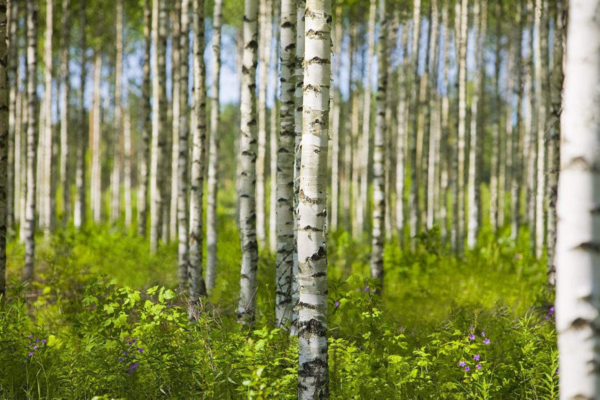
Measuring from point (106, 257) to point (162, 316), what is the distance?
25.1ft

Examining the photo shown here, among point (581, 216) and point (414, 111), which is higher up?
point (414, 111)

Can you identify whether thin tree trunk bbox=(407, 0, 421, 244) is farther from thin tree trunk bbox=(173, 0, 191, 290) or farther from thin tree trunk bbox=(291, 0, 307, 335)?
thin tree trunk bbox=(291, 0, 307, 335)

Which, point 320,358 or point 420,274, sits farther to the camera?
point 420,274

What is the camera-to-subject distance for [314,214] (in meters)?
4.03

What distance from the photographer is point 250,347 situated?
4062 millimetres

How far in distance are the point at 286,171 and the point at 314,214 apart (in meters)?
2.31

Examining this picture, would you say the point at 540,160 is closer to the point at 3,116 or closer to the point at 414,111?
the point at 414,111

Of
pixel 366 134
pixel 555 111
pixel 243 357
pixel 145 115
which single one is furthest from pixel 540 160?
pixel 145 115

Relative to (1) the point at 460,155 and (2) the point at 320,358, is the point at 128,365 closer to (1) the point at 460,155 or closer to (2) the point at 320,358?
(2) the point at 320,358

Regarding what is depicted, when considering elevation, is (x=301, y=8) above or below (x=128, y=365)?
above

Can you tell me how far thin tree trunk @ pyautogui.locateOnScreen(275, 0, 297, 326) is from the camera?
623 cm

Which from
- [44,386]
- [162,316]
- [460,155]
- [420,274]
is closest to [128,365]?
[162,316]

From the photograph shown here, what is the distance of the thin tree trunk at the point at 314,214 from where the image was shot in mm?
3988

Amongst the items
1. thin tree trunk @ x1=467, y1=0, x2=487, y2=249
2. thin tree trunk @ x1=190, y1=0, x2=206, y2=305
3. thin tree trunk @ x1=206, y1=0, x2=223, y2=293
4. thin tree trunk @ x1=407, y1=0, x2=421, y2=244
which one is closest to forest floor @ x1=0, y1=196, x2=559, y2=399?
thin tree trunk @ x1=190, y1=0, x2=206, y2=305
